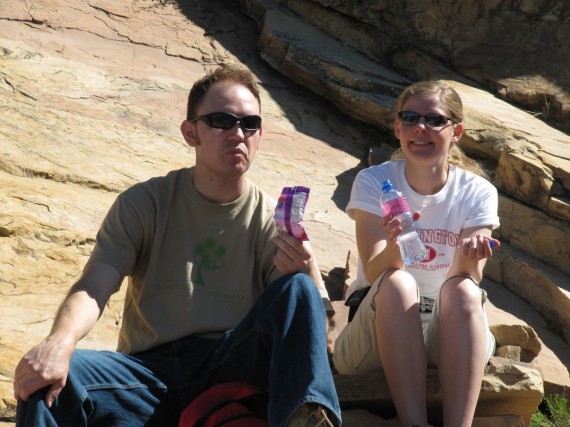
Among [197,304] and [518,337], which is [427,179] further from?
[518,337]

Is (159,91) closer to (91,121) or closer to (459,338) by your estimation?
(91,121)

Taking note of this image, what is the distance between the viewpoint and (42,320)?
12.1 feet

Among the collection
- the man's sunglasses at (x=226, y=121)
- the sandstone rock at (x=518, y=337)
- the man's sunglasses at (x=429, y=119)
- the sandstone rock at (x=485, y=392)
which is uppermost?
the man's sunglasses at (x=429, y=119)

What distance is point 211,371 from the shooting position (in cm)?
273

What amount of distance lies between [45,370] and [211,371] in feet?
1.89

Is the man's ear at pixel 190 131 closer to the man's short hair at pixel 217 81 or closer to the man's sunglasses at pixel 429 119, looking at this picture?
the man's short hair at pixel 217 81

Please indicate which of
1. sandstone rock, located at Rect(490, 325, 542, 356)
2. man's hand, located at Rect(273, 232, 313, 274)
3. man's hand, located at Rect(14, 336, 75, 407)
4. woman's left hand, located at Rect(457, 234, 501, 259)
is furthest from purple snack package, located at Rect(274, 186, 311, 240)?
A: sandstone rock, located at Rect(490, 325, 542, 356)

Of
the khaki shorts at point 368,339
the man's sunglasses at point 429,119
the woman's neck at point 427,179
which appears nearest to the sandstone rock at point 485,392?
the khaki shorts at point 368,339

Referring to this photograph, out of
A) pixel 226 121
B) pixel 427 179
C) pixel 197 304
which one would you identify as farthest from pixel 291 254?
pixel 427 179

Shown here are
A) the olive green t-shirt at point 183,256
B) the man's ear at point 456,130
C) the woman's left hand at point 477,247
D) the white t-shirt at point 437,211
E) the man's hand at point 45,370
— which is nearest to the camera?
the man's hand at point 45,370

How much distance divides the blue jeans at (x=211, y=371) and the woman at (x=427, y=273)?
1.44 ft

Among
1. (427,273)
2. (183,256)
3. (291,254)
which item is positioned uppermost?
(291,254)

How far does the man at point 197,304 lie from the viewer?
8.12 ft

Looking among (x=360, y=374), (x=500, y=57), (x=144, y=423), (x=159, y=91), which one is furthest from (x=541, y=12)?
(x=144, y=423)
